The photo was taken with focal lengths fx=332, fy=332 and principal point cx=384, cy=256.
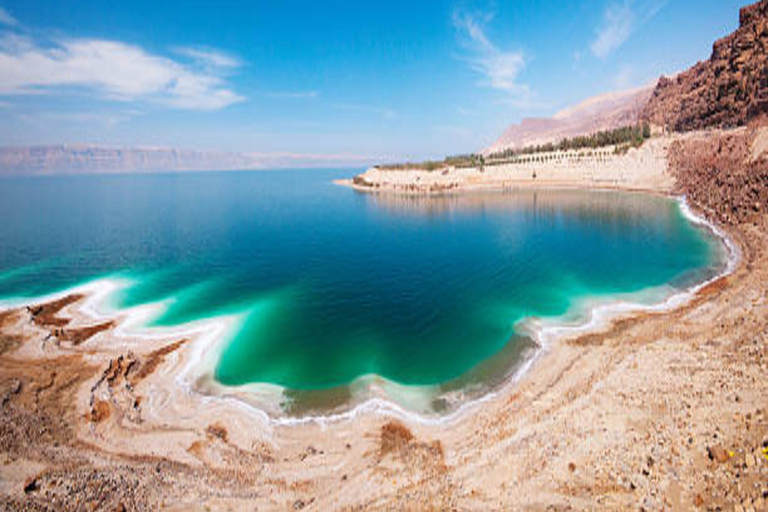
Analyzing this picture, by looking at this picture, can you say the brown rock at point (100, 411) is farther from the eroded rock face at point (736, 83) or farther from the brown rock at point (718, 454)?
the eroded rock face at point (736, 83)

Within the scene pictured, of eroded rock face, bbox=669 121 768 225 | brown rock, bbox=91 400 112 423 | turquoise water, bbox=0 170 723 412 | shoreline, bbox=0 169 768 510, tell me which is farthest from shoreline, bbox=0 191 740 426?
eroded rock face, bbox=669 121 768 225

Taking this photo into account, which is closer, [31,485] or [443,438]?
[31,485]

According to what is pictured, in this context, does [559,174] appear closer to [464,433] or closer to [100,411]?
[464,433]

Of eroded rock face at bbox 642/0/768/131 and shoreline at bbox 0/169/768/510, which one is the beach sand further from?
eroded rock face at bbox 642/0/768/131

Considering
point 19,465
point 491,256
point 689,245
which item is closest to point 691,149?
point 689,245

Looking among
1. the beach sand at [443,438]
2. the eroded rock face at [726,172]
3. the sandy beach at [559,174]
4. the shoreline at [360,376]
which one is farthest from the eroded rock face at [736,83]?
the beach sand at [443,438]

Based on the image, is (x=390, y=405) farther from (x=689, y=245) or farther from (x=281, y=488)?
(x=689, y=245)

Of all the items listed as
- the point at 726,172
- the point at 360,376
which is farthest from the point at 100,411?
the point at 726,172
